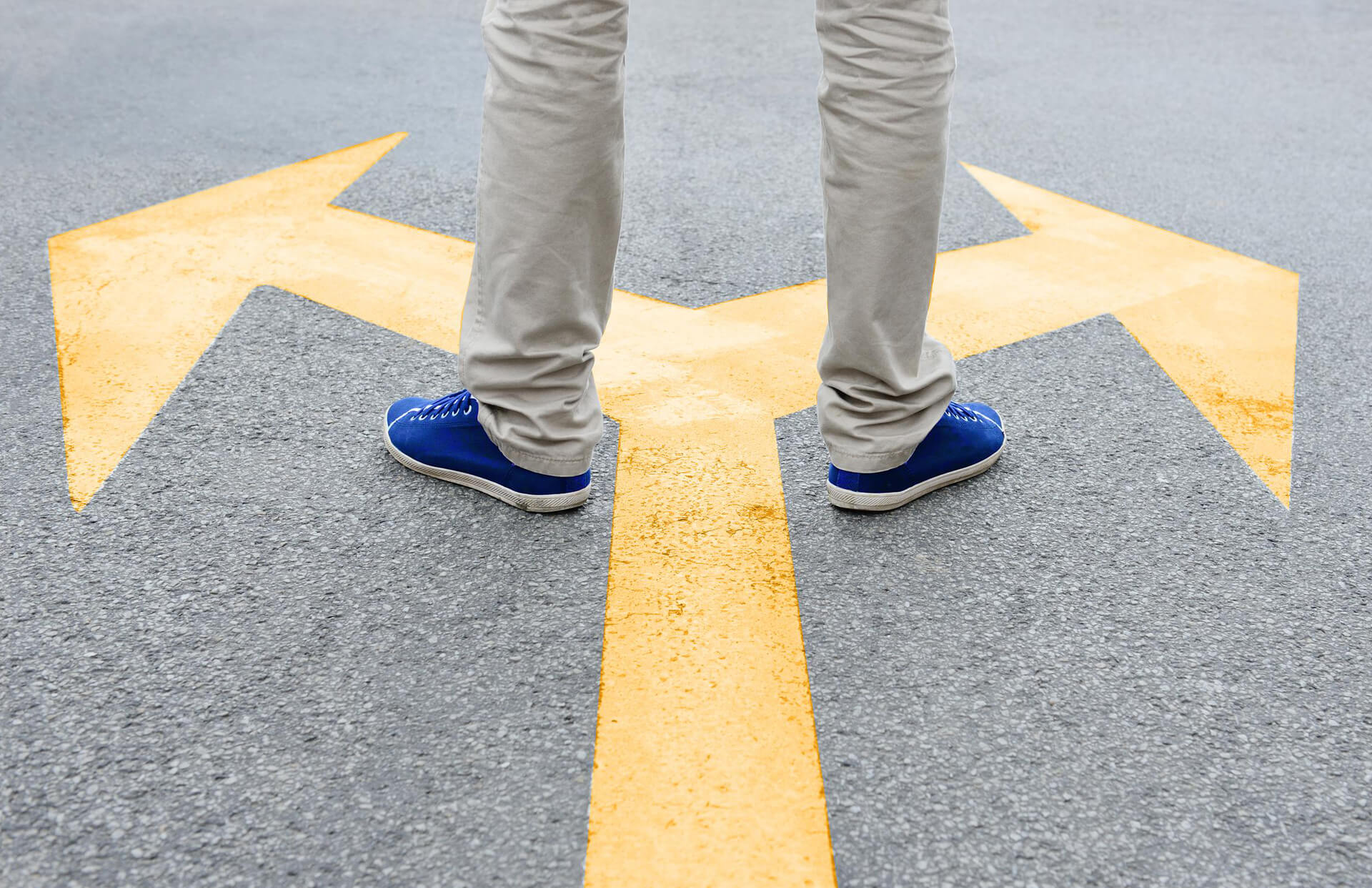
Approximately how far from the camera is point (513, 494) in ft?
4.90

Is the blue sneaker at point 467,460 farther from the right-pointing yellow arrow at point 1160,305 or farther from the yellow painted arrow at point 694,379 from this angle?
the right-pointing yellow arrow at point 1160,305

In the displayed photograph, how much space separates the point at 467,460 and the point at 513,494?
3.2 inches

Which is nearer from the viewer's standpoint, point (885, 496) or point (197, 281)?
point (885, 496)

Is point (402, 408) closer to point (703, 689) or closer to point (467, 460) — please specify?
point (467, 460)

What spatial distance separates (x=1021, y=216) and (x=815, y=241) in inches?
21.7

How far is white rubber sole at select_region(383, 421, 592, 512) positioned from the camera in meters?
1.49

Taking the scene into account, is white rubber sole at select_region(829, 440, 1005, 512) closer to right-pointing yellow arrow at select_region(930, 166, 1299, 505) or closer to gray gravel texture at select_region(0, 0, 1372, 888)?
gray gravel texture at select_region(0, 0, 1372, 888)

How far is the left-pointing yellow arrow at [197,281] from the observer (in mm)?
1742

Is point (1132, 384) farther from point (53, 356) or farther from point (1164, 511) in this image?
point (53, 356)

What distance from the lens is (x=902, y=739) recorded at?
1133 mm

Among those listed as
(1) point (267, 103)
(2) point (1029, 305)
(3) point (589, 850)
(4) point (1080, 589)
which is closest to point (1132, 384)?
(2) point (1029, 305)

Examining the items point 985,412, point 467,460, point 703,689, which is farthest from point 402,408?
point 985,412

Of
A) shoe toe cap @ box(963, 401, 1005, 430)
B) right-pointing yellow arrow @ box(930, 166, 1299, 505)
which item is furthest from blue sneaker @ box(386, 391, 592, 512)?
right-pointing yellow arrow @ box(930, 166, 1299, 505)

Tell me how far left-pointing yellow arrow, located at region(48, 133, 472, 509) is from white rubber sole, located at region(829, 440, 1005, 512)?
80 centimetres
